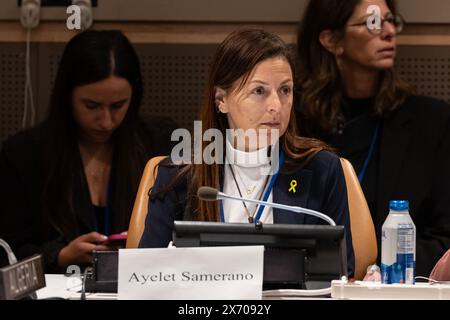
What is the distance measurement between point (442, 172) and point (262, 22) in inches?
37.9

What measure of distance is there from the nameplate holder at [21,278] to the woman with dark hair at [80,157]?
4.15ft

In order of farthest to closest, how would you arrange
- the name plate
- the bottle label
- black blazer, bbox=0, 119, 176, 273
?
black blazer, bbox=0, 119, 176, 273 → the bottle label → the name plate

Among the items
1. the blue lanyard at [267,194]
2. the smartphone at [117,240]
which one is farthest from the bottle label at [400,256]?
the smartphone at [117,240]

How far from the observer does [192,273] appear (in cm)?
178

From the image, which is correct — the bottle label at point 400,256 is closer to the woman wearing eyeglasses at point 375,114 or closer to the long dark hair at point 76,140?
the woman wearing eyeglasses at point 375,114

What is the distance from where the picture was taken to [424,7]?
11.4 ft

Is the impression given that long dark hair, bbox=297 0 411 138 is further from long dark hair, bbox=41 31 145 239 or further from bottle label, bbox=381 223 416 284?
bottle label, bbox=381 223 416 284

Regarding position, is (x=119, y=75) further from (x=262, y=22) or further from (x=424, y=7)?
(x=424, y=7)

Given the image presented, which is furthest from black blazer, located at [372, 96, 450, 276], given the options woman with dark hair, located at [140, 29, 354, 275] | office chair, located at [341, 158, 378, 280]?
woman with dark hair, located at [140, 29, 354, 275]

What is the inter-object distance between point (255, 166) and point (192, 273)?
0.70 m

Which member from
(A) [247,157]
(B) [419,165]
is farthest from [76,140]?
(B) [419,165]

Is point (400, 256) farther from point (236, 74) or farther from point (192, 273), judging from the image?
point (236, 74)

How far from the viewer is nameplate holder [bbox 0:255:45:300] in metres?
1.62
